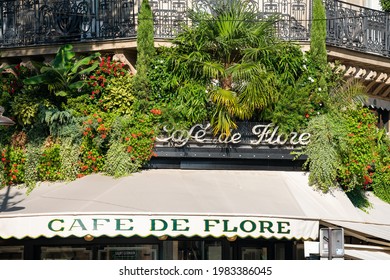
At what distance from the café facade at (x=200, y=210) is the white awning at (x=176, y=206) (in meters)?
0.02

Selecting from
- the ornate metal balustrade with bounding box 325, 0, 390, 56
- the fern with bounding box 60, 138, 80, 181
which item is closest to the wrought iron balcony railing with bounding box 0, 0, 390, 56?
the ornate metal balustrade with bounding box 325, 0, 390, 56

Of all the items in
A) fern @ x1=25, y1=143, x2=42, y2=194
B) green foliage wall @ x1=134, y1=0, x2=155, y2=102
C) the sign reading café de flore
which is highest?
green foliage wall @ x1=134, y1=0, x2=155, y2=102

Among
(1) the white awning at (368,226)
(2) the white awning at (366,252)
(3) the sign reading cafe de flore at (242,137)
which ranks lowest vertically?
(2) the white awning at (366,252)

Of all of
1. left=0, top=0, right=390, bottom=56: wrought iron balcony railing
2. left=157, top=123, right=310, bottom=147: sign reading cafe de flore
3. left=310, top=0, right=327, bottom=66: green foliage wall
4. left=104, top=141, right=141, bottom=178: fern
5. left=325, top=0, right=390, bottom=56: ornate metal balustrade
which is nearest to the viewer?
left=104, top=141, right=141, bottom=178: fern

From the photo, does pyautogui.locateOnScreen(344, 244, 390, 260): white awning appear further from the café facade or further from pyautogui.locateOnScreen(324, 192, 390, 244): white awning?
pyautogui.locateOnScreen(324, 192, 390, 244): white awning

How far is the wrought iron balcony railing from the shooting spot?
74.6ft

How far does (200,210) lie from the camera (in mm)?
19109

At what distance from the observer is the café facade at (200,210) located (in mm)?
18922

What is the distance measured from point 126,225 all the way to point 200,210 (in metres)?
1.41

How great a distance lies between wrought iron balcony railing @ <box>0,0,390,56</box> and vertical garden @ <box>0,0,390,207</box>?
45cm

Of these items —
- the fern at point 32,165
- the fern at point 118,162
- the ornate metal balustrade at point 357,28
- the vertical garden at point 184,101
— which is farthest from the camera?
the ornate metal balustrade at point 357,28

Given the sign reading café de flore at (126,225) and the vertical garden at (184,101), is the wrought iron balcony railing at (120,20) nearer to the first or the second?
the vertical garden at (184,101)

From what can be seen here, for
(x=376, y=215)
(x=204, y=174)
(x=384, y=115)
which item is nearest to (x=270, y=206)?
(x=204, y=174)

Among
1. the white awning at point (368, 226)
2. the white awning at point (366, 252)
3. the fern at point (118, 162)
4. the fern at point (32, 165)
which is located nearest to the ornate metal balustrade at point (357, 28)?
the white awning at point (368, 226)
